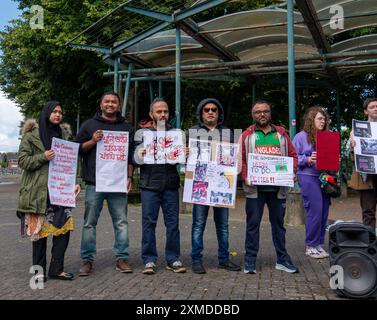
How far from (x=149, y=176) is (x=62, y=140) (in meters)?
1.05

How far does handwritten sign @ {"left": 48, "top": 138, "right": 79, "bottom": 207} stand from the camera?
5.10 metres

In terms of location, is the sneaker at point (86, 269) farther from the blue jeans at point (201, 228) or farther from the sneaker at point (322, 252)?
the sneaker at point (322, 252)

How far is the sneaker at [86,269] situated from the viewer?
537cm

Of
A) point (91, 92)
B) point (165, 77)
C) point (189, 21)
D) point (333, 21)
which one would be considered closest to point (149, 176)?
point (189, 21)

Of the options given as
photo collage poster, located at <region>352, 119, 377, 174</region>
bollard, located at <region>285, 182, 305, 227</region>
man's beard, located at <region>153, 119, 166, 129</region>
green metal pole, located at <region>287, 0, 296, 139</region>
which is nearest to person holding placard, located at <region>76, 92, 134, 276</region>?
man's beard, located at <region>153, 119, 166, 129</region>

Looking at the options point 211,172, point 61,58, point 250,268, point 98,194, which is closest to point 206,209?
point 211,172

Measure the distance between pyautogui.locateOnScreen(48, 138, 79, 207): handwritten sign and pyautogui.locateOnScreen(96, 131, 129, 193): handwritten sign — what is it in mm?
284

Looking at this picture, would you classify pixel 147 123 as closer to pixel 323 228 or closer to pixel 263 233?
pixel 323 228

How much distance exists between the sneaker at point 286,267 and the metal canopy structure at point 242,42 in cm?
419

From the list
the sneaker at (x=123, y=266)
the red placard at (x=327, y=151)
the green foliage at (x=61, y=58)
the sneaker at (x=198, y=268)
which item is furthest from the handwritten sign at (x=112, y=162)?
the green foliage at (x=61, y=58)

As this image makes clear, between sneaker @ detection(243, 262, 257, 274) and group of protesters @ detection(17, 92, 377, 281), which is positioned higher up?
group of protesters @ detection(17, 92, 377, 281)

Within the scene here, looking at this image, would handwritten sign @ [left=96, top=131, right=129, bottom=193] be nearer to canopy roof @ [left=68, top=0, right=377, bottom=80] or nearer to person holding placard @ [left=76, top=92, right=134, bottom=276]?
person holding placard @ [left=76, top=92, right=134, bottom=276]

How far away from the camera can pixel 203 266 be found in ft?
19.0
